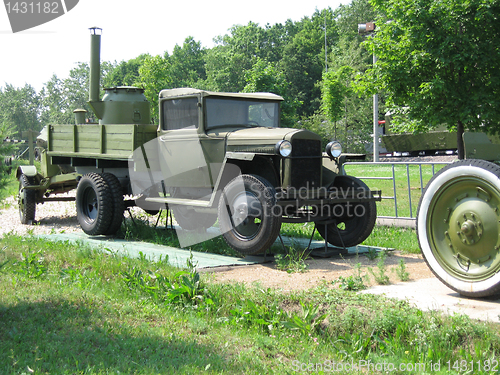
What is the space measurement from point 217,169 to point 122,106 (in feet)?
12.6

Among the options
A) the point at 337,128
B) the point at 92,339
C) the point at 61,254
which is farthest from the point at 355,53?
the point at 92,339

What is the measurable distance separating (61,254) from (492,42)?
9.95 m

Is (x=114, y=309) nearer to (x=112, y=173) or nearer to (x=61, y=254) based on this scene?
(x=61, y=254)

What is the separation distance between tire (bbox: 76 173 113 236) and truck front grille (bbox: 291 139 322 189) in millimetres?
3527

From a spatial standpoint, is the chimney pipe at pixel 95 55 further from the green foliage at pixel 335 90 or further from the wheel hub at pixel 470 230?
the green foliage at pixel 335 90

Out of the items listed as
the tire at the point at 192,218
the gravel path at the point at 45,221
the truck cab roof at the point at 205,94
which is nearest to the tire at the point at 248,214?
the truck cab roof at the point at 205,94

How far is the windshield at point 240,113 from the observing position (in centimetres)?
785

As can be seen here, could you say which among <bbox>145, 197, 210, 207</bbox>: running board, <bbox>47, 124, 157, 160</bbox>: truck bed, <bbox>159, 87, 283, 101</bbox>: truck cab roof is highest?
<bbox>159, 87, 283, 101</bbox>: truck cab roof

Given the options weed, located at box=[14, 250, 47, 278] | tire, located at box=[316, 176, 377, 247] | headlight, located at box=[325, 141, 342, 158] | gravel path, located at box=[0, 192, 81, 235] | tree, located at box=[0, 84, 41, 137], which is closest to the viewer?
weed, located at box=[14, 250, 47, 278]

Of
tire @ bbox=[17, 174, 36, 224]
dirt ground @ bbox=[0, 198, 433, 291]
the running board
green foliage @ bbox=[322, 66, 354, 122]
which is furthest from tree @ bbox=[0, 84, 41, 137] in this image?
dirt ground @ bbox=[0, 198, 433, 291]

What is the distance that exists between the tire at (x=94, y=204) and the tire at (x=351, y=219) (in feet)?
12.0

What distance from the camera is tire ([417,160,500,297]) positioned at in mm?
4258

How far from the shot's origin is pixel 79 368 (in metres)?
3.57

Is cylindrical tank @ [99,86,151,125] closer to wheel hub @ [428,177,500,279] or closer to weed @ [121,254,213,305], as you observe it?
weed @ [121,254,213,305]
